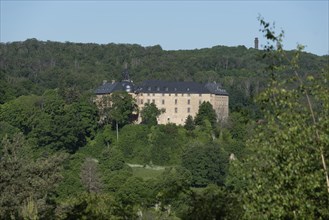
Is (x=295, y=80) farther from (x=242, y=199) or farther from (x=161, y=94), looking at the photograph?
(x=161, y=94)

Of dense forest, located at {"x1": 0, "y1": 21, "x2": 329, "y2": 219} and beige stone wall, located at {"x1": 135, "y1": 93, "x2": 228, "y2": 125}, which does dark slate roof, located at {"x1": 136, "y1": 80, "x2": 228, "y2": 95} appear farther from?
dense forest, located at {"x1": 0, "y1": 21, "x2": 329, "y2": 219}

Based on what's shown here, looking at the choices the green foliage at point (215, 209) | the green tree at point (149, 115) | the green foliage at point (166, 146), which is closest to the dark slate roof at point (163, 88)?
the green tree at point (149, 115)

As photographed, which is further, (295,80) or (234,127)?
(234,127)

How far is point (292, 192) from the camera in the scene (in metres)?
11.9

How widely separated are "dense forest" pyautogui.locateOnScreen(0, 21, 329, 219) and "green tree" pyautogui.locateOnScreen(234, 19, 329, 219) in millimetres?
17

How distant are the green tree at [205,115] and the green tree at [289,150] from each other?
205ft

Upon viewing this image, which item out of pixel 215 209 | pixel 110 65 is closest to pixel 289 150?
pixel 215 209

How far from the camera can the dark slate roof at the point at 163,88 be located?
3300 inches

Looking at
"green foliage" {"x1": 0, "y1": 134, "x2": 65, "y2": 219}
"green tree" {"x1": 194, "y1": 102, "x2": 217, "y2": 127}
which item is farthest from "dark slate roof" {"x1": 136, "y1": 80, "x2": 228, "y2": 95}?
"green foliage" {"x1": 0, "y1": 134, "x2": 65, "y2": 219}

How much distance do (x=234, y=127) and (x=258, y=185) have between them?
62.3 meters

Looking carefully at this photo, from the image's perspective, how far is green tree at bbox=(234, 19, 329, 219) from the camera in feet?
38.6

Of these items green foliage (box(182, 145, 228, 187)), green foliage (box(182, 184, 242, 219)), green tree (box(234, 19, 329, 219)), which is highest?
green tree (box(234, 19, 329, 219))

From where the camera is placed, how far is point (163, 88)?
85.7 meters

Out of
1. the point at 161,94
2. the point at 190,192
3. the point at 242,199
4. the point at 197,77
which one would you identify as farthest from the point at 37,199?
the point at 197,77
